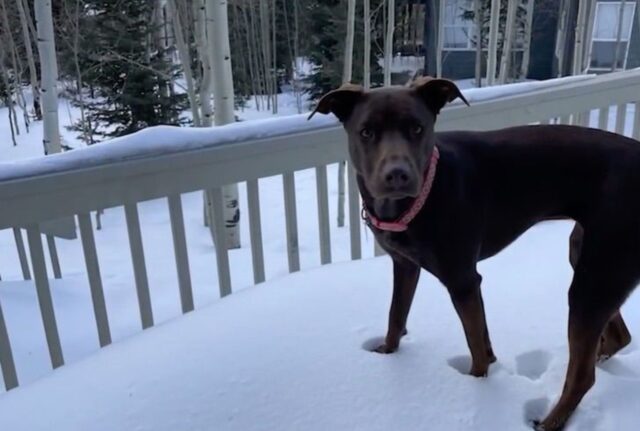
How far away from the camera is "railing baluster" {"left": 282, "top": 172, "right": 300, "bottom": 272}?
100 inches

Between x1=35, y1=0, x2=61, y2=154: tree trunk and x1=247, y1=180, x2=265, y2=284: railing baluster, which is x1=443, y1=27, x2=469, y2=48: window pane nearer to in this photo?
x1=35, y1=0, x2=61, y2=154: tree trunk

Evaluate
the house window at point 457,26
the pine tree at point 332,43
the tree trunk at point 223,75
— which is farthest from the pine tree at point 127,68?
the house window at point 457,26

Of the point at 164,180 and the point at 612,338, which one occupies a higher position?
the point at 164,180

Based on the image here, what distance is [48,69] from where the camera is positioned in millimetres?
5762

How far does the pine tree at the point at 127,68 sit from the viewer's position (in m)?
10.5

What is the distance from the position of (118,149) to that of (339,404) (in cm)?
121

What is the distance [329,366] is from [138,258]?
0.97m

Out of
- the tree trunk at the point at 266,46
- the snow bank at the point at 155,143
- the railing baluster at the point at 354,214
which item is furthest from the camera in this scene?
the tree trunk at the point at 266,46

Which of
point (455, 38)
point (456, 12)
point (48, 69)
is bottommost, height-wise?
point (455, 38)

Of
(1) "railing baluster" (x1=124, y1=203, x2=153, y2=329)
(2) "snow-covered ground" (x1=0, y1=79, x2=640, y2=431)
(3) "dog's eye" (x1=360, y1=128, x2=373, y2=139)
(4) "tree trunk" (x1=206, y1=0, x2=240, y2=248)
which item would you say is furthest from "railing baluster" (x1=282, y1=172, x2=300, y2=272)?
(4) "tree trunk" (x1=206, y1=0, x2=240, y2=248)

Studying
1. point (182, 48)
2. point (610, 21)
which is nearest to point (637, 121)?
point (182, 48)

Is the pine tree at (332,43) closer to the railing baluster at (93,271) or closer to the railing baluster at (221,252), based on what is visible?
the railing baluster at (221,252)

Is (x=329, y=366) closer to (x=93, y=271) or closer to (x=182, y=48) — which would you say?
(x=93, y=271)

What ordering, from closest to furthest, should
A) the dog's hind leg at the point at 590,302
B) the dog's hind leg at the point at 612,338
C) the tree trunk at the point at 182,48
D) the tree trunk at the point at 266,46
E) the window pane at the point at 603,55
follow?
the dog's hind leg at the point at 590,302 < the dog's hind leg at the point at 612,338 < the tree trunk at the point at 182,48 < the tree trunk at the point at 266,46 < the window pane at the point at 603,55
